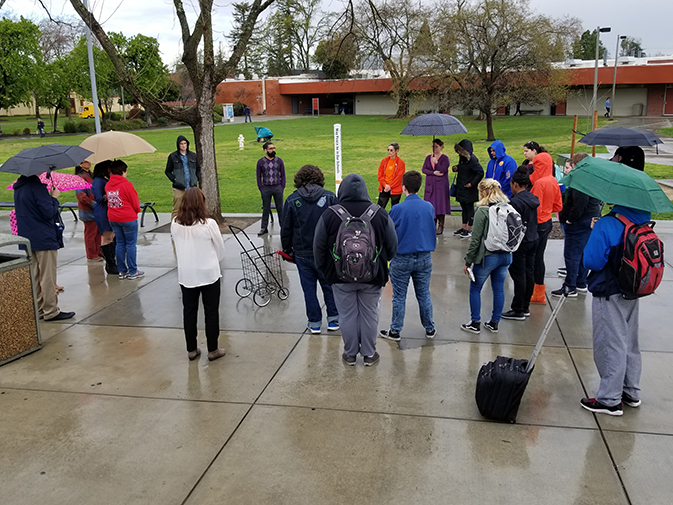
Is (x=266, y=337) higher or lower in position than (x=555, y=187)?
lower

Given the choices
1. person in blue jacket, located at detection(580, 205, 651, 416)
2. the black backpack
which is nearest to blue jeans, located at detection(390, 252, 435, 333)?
the black backpack

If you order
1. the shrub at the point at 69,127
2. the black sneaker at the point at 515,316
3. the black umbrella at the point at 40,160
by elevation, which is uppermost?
the shrub at the point at 69,127

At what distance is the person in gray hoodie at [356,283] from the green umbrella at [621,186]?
1698mm

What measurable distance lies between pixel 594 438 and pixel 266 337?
11.1 ft

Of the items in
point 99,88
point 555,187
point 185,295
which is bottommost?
point 185,295

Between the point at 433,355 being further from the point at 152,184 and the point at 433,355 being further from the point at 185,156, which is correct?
the point at 152,184

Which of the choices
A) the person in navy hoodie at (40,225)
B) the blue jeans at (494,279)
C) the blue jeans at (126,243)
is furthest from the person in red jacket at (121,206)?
the blue jeans at (494,279)

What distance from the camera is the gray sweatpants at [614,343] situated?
437cm

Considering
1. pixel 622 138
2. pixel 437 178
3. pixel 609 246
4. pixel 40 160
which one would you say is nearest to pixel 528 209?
pixel 622 138

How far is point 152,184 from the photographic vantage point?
61.8ft

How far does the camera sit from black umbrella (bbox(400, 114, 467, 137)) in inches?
380

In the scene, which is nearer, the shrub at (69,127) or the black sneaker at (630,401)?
the black sneaker at (630,401)

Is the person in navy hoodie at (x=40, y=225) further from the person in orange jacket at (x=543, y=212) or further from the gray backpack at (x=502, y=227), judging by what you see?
the person in orange jacket at (x=543, y=212)

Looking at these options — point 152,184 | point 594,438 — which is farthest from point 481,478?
point 152,184
